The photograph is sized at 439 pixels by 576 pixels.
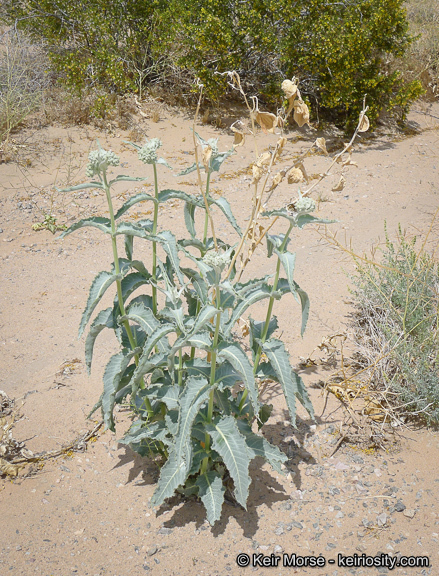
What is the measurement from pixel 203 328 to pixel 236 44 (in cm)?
543

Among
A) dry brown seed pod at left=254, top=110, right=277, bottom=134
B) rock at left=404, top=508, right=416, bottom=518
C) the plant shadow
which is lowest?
the plant shadow

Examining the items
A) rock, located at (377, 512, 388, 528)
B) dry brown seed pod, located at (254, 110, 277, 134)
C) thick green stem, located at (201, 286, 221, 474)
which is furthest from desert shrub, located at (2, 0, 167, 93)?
rock, located at (377, 512, 388, 528)

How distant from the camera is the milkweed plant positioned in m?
1.69

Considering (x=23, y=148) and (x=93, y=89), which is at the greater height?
(x=93, y=89)

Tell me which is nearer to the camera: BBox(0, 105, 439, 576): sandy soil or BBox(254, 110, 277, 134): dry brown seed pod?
BBox(254, 110, 277, 134): dry brown seed pod

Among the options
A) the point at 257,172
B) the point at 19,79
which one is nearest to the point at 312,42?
the point at 19,79

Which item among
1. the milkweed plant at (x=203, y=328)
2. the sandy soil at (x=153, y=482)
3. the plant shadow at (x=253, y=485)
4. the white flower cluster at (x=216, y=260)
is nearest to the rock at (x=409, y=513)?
the sandy soil at (x=153, y=482)

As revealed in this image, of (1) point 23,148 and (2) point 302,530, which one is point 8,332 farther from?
(1) point 23,148

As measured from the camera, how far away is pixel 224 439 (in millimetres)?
1828

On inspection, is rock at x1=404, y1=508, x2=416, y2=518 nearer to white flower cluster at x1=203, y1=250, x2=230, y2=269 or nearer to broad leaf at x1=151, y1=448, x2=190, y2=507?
broad leaf at x1=151, y1=448, x2=190, y2=507

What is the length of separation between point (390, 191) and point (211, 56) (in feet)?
9.37

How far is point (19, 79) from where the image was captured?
632 cm

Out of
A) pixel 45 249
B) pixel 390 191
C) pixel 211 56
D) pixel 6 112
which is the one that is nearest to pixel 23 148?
pixel 6 112

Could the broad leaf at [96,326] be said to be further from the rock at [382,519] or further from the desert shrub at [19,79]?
the desert shrub at [19,79]
